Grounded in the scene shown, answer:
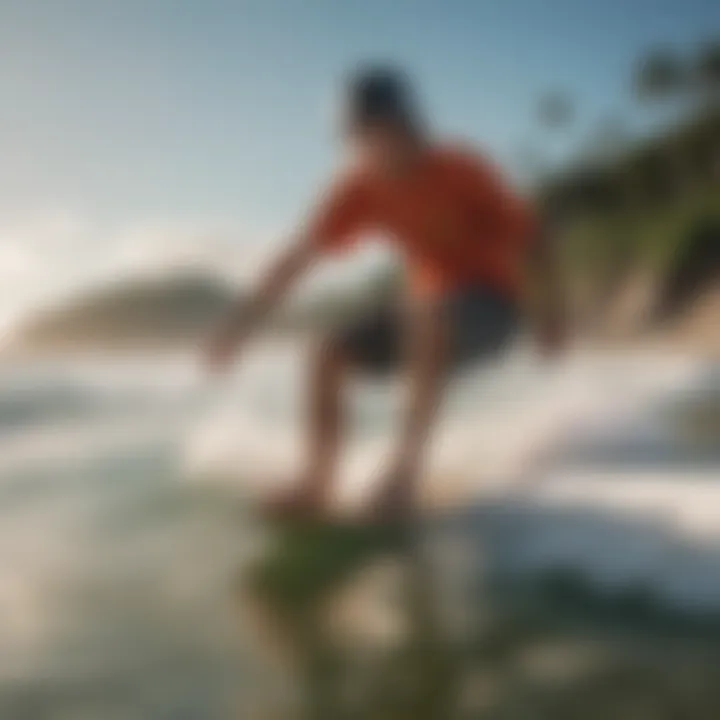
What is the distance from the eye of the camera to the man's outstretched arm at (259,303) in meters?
1.16

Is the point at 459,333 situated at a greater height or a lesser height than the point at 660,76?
lesser

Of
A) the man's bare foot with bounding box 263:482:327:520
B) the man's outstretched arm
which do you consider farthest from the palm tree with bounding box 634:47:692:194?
the man's bare foot with bounding box 263:482:327:520

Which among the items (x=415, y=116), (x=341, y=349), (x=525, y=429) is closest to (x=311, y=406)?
(x=341, y=349)

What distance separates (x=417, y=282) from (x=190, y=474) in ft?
1.01

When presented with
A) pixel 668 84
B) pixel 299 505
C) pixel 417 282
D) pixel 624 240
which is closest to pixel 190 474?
pixel 299 505

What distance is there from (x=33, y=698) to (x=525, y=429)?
1.75 ft

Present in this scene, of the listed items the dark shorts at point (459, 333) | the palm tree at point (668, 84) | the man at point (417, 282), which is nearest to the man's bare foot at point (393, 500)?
the man at point (417, 282)

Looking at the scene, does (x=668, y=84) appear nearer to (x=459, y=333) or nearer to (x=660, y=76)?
(x=660, y=76)

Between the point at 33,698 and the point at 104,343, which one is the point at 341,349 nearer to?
the point at 104,343

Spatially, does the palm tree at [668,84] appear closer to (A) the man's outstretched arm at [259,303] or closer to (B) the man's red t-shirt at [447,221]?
(B) the man's red t-shirt at [447,221]

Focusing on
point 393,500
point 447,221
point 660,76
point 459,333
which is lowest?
point 393,500

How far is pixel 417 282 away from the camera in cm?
113

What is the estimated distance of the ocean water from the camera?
1016 mm

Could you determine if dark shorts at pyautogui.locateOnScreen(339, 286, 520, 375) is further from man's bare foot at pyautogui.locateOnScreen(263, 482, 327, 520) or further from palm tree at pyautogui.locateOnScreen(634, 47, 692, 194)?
palm tree at pyautogui.locateOnScreen(634, 47, 692, 194)
